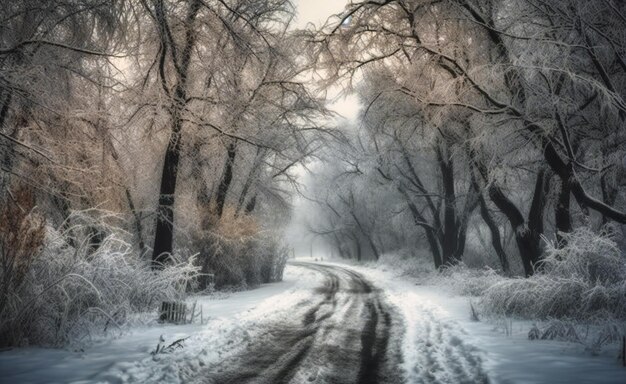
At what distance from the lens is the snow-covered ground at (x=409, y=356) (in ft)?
15.6

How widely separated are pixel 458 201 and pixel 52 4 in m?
17.8

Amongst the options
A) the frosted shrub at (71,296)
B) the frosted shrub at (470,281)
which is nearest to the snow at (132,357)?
the frosted shrub at (71,296)

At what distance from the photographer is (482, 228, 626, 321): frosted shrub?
24.0 ft

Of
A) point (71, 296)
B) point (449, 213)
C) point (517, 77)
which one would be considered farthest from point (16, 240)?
point (449, 213)

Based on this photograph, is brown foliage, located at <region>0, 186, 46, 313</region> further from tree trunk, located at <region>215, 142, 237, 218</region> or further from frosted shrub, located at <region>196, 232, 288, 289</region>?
tree trunk, located at <region>215, 142, 237, 218</region>

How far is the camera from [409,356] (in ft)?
20.3

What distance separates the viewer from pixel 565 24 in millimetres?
7199

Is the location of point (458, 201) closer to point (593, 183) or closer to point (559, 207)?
point (593, 183)

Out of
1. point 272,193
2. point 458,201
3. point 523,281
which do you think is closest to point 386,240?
point 458,201

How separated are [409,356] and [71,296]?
569cm

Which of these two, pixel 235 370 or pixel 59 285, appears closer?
pixel 235 370

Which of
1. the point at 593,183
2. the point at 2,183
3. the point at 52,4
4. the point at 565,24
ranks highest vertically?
the point at 565,24

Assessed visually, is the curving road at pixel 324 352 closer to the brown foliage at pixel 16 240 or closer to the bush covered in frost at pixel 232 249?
the brown foliage at pixel 16 240

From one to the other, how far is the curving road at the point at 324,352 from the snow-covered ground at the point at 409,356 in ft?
0.91
